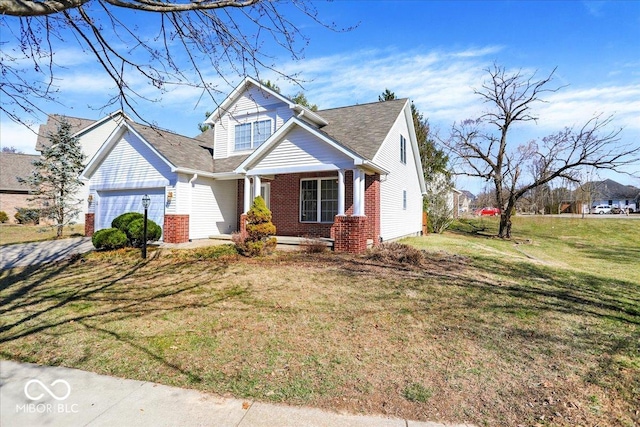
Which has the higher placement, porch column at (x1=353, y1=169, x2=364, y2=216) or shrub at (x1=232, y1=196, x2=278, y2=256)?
porch column at (x1=353, y1=169, x2=364, y2=216)

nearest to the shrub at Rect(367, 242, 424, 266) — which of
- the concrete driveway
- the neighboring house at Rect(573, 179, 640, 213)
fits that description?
the concrete driveway

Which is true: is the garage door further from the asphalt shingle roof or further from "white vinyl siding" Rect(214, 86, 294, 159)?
"white vinyl siding" Rect(214, 86, 294, 159)

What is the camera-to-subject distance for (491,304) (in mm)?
5855

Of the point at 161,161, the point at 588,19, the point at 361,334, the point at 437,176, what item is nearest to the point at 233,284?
the point at 361,334

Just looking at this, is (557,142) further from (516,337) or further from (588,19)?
(516,337)

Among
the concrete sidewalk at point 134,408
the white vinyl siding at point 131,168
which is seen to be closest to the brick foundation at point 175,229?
the white vinyl siding at point 131,168

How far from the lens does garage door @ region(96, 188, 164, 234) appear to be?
14242 millimetres

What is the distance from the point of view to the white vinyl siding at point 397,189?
13.6 m

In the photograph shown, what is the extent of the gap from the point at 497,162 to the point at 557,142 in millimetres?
3506

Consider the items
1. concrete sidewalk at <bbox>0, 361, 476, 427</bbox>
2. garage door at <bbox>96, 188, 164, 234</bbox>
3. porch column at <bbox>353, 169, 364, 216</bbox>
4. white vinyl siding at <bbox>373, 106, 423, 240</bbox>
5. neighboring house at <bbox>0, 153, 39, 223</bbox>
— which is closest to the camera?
concrete sidewalk at <bbox>0, 361, 476, 427</bbox>

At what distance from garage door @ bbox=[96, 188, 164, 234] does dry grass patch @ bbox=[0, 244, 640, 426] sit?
6.32 meters

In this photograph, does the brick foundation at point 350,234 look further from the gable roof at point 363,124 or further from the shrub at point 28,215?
the shrub at point 28,215

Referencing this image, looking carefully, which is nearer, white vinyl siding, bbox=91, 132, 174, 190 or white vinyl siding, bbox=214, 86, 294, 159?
white vinyl siding, bbox=91, 132, 174, 190

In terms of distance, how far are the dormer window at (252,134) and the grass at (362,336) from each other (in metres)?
8.51
